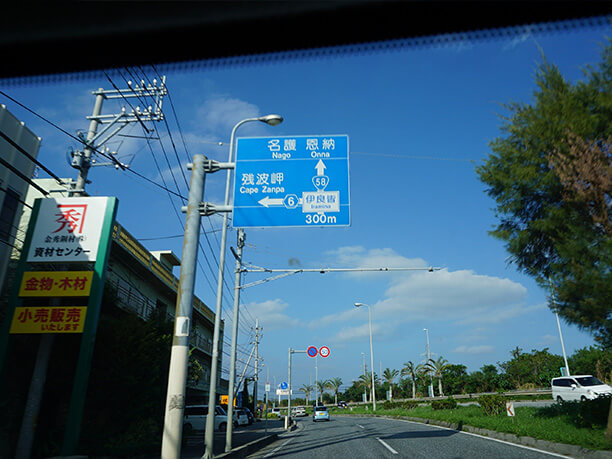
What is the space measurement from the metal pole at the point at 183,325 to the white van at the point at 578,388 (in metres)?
20.3

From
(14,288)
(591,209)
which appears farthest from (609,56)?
(14,288)

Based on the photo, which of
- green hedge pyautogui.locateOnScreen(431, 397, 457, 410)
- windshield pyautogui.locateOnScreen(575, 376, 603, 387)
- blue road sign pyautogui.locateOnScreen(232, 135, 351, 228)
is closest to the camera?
blue road sign pyautogui.locateOnScreen(232, 135, 351, 228)

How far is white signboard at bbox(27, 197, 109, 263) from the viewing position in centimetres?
1221

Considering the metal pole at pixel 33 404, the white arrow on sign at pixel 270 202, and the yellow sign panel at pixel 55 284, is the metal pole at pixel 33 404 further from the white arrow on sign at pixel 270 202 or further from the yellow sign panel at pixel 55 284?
the white arrow on sign at pixel 270 202

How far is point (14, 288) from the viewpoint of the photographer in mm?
11758

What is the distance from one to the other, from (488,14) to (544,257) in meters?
11.5

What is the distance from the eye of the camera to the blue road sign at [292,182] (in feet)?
32.7

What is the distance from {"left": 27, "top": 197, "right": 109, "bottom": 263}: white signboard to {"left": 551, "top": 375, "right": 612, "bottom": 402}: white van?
2226 cm

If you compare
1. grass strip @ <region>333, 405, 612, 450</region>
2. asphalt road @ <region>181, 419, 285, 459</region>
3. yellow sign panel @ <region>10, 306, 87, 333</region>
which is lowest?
asphalt road @ <region>181, 419, 285, 459</region>

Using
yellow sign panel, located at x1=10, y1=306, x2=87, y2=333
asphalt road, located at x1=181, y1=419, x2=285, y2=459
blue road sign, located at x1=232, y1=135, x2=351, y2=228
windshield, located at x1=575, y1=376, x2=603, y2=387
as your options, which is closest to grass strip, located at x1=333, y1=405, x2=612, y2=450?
windshield, located at x1=575, y1=376, x2=603, y2=387

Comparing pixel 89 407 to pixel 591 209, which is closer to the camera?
pixel 591 209

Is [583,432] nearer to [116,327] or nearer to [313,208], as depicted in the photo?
[313,208]

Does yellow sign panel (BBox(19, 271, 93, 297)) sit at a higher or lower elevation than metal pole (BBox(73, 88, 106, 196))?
lower

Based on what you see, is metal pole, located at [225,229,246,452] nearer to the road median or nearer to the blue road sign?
the blue road sign
